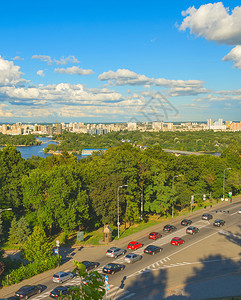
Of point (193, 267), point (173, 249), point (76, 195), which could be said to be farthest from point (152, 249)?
point (76, 195)

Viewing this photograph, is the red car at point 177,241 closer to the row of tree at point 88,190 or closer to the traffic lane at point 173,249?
the traffic lane at point 173,249

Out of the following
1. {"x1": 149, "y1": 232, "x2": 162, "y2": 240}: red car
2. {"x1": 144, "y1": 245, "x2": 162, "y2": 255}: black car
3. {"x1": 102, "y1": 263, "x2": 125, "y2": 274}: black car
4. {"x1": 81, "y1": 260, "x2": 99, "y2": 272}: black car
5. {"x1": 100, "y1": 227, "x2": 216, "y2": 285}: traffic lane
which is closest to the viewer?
{"x1": 100, "y1": 227, "x2": 216, "y2": 285}: traffic lane

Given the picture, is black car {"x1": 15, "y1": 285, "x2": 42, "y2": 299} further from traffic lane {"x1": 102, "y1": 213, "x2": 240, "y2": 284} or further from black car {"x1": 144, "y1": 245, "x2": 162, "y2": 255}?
black car {"x1": 144, "y1": 245, "x2": 162, "y2": 255}

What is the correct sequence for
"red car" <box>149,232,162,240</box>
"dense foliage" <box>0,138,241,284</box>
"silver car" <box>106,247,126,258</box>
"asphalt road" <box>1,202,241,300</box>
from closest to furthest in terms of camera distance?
"asphalt road" <box>1,202,241,300</box> < "silver car" <box>106,247,126,258</box> < "red car" <box>149,232,162,240</box> < "dense foliage" <box>0,138,241,284</box>

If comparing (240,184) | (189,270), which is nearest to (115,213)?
(189,270)

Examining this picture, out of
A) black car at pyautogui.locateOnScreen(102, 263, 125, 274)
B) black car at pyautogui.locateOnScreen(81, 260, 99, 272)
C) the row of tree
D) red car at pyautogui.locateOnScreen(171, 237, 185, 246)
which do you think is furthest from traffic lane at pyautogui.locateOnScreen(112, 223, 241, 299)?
the row of tree

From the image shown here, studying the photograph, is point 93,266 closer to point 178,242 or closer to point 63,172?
point 178,242
